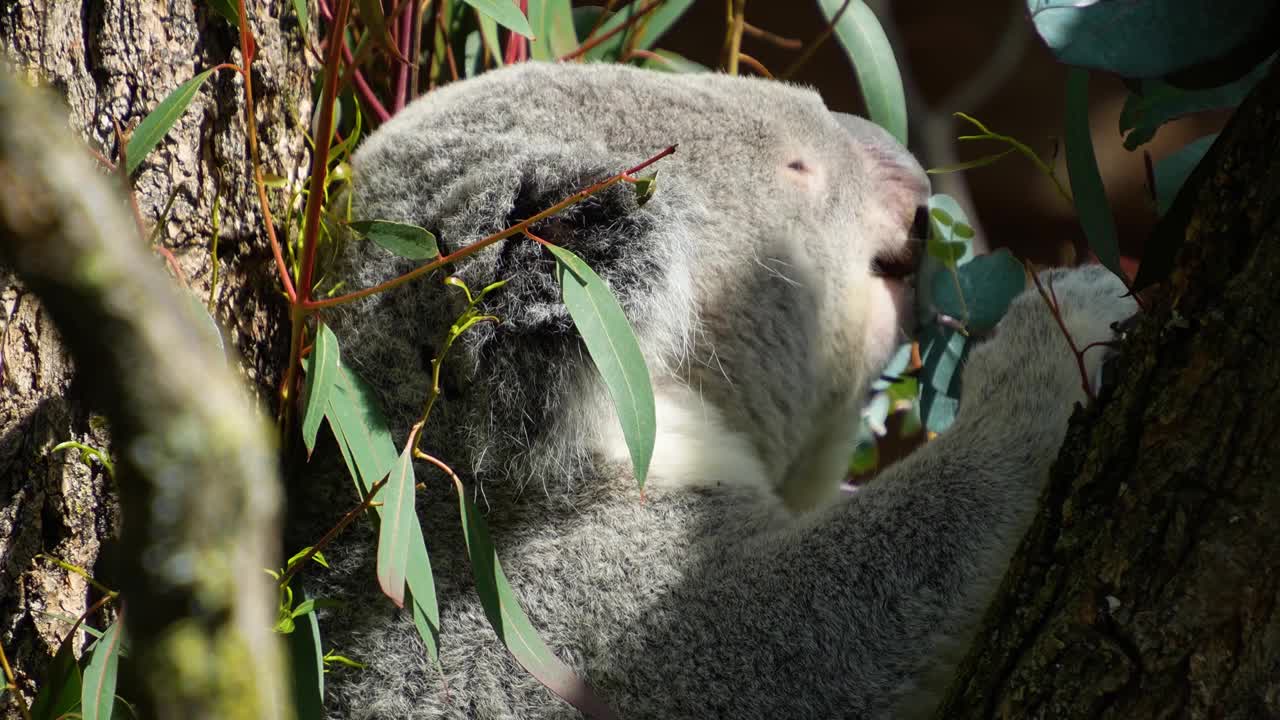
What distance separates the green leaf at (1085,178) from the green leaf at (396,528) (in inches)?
36.1

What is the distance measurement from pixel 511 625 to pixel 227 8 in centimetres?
95

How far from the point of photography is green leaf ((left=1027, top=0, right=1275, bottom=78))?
102cm

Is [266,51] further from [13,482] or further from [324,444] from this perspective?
[13,482]

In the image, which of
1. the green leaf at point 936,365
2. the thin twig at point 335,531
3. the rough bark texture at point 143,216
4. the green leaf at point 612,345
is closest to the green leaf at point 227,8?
the rough bark texture at point 143,216

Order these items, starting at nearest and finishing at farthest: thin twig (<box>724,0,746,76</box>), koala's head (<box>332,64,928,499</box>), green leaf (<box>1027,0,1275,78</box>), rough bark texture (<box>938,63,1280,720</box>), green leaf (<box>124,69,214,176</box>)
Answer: rough bark texture (<box>938,63,1280,720</box>)
green leaf (<box>1027,0,1275,78</box>)
green leaf (<box>124,69,214,176</box>)
koala's head (<box>332,64,928,499</box>)
thin twig (<box>724,0,746,76</box>)

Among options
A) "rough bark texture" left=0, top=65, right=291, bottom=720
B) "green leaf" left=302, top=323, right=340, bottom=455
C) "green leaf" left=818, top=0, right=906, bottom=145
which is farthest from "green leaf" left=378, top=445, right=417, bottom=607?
"green leaf" left=818, top=0, right=906, bottom=145

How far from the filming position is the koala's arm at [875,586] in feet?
4.72

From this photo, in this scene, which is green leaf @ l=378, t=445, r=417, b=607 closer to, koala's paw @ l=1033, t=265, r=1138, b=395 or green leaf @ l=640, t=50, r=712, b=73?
koala's paw @ l=1033, t=265, r=1138, b=395

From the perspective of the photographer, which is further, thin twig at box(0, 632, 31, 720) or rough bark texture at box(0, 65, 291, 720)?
thin twig at box(0, 632, 31, 720)

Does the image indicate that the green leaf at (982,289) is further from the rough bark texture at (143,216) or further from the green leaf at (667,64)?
the rough bark texture at (143,216)

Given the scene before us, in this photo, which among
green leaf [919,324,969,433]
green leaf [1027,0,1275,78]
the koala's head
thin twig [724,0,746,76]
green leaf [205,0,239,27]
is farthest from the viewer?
thin twig [724,0,746,76]

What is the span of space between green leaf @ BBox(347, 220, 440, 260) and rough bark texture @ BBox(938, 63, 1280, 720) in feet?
3.01

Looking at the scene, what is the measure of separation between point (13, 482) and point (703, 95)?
1257 millimetres

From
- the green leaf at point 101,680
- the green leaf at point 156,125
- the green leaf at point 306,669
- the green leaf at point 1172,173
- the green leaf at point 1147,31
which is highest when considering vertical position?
the green leaf at point 156,125
